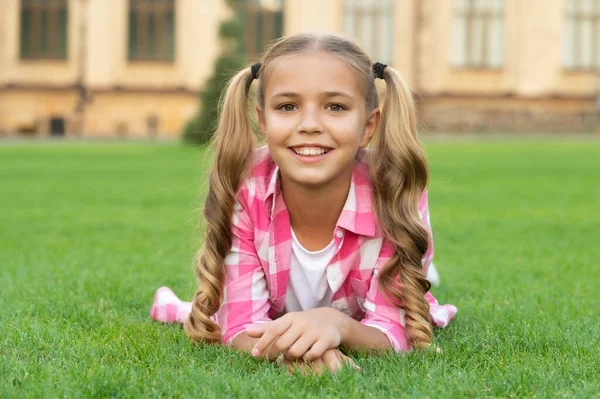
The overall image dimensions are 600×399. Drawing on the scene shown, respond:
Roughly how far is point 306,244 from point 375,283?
26cm

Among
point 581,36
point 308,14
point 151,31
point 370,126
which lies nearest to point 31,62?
point 151,31

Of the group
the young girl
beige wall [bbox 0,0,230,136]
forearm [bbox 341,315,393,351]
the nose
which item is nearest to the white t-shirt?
the young girl

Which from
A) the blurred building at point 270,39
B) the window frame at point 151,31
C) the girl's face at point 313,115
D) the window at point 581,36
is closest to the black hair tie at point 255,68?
the girl's face at point 313,115

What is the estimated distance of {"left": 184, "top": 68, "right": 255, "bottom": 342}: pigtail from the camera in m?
3.01

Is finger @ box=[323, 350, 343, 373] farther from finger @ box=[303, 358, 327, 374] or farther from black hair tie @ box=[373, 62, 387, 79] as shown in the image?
black hair tie @ box=[373, 62, 387, 79]

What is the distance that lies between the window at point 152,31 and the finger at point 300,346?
2674cm

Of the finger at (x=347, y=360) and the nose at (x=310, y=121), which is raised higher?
the nose at (x=310, y=121)

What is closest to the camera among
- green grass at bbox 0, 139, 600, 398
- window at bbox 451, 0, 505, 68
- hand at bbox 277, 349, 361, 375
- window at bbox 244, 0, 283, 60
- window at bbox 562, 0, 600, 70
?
green grass at bbox 0, 139, 600, 398

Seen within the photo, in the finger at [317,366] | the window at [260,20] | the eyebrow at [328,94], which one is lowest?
the finger at [317,366]

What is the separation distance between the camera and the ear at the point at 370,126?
3090 millimetres

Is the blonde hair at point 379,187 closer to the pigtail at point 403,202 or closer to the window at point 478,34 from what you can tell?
the pigtail at point 403,202

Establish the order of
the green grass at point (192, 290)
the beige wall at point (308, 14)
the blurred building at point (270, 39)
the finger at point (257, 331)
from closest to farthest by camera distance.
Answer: the green grass at point (192, 290), the finger at point (257, 331), the blurred building at point (270, 39), the beige wall at point (308, 14)

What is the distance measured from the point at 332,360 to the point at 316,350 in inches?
2.6

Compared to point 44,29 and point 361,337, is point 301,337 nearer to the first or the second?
point 361,337
